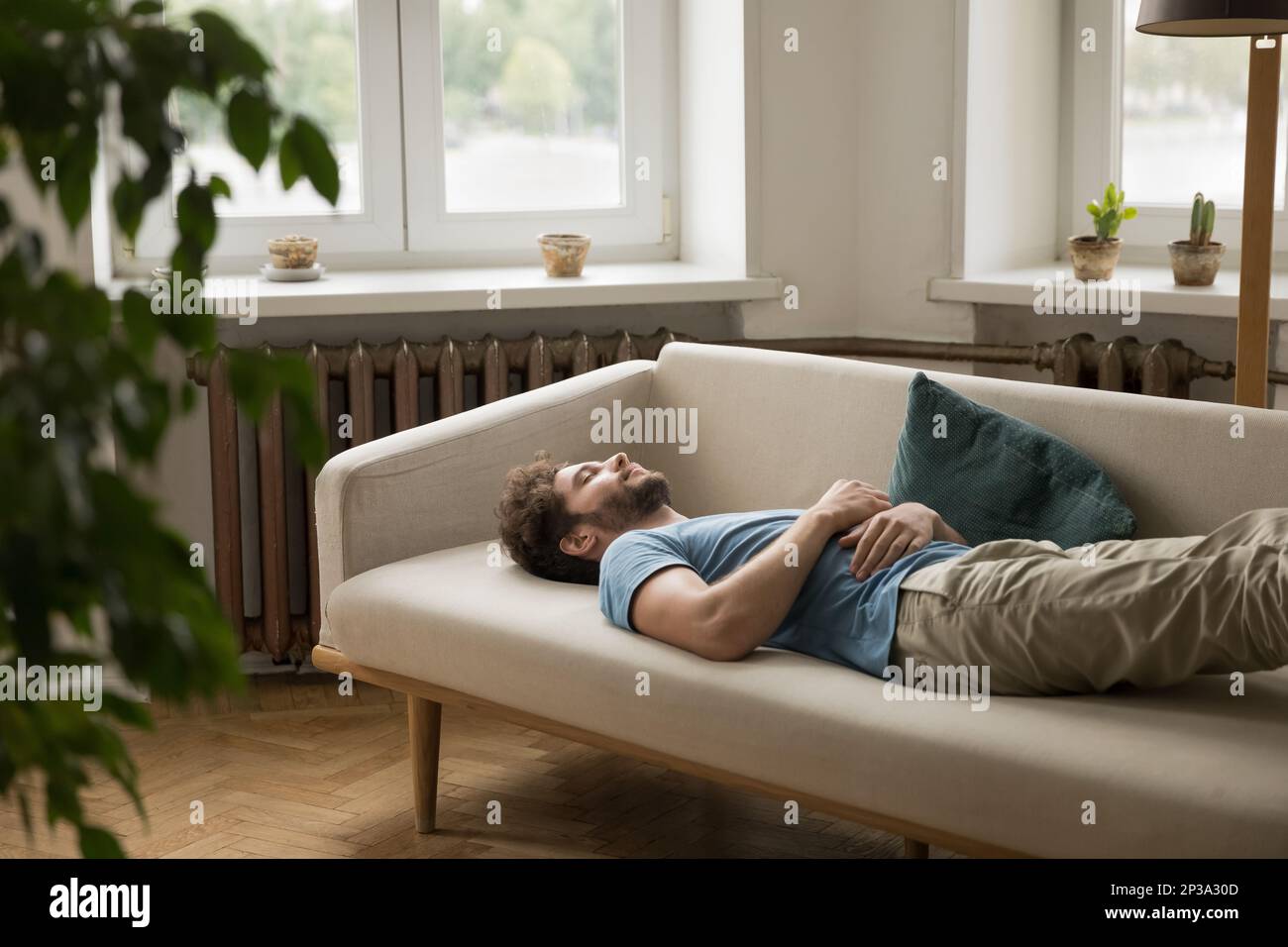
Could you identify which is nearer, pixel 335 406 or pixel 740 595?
pixel 740 595

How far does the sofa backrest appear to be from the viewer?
7.26 ft

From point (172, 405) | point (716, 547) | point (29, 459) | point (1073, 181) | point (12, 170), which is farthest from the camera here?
point (1073, 181)

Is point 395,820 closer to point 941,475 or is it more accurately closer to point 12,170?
point 941,475

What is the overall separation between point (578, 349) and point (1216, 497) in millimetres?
1629

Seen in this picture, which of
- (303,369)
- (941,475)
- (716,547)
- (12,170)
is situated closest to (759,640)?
(716,547)

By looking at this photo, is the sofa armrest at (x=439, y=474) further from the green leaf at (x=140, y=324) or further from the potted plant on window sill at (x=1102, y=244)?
the green leaf at (x=140, y=324)

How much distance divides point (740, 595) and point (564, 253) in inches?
67.1

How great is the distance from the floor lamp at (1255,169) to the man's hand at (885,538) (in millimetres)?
868

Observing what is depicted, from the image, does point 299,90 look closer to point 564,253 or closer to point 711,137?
point 564,253

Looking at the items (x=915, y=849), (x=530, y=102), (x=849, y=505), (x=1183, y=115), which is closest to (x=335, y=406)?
(x=530, y=102)

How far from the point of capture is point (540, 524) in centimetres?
245

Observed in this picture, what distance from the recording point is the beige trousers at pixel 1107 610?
69.7 inches

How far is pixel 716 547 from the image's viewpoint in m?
2.30

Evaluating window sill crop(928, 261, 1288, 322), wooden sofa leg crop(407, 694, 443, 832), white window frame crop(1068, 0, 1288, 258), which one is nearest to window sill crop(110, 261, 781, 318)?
window sill crop(928, 261, 1288, 322)
